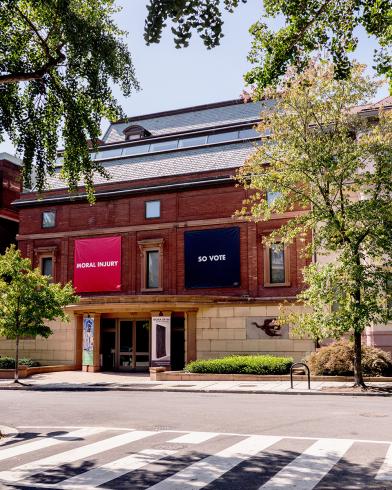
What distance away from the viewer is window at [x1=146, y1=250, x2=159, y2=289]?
117 ft

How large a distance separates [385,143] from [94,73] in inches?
496

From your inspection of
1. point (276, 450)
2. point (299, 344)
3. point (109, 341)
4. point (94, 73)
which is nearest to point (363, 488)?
point (276, 450)

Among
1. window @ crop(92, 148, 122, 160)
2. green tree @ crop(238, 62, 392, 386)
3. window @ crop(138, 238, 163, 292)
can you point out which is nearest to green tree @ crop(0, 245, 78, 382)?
window @ crop(138, 238, 163, 292)

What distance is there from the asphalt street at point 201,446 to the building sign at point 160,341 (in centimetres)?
1437

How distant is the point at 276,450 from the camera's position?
953cm

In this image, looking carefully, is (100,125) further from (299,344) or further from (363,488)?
(299,344)

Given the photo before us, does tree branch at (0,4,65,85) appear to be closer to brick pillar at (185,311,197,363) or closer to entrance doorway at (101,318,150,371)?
brick pillar at (185,311,197,363)

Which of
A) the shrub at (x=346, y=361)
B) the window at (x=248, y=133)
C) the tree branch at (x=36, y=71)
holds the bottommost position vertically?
the shrub at (x=346, y=361)

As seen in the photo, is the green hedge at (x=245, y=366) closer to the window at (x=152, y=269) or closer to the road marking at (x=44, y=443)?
the window at (x=152, y=269)

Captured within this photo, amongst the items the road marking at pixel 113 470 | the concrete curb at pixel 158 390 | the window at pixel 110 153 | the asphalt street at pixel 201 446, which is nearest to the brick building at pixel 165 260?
the window at pixel 110 153

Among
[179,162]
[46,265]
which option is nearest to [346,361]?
[179,162]

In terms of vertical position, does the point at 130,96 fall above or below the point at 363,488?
above

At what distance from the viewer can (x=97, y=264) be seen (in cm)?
3669

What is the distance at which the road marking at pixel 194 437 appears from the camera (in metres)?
10.4
